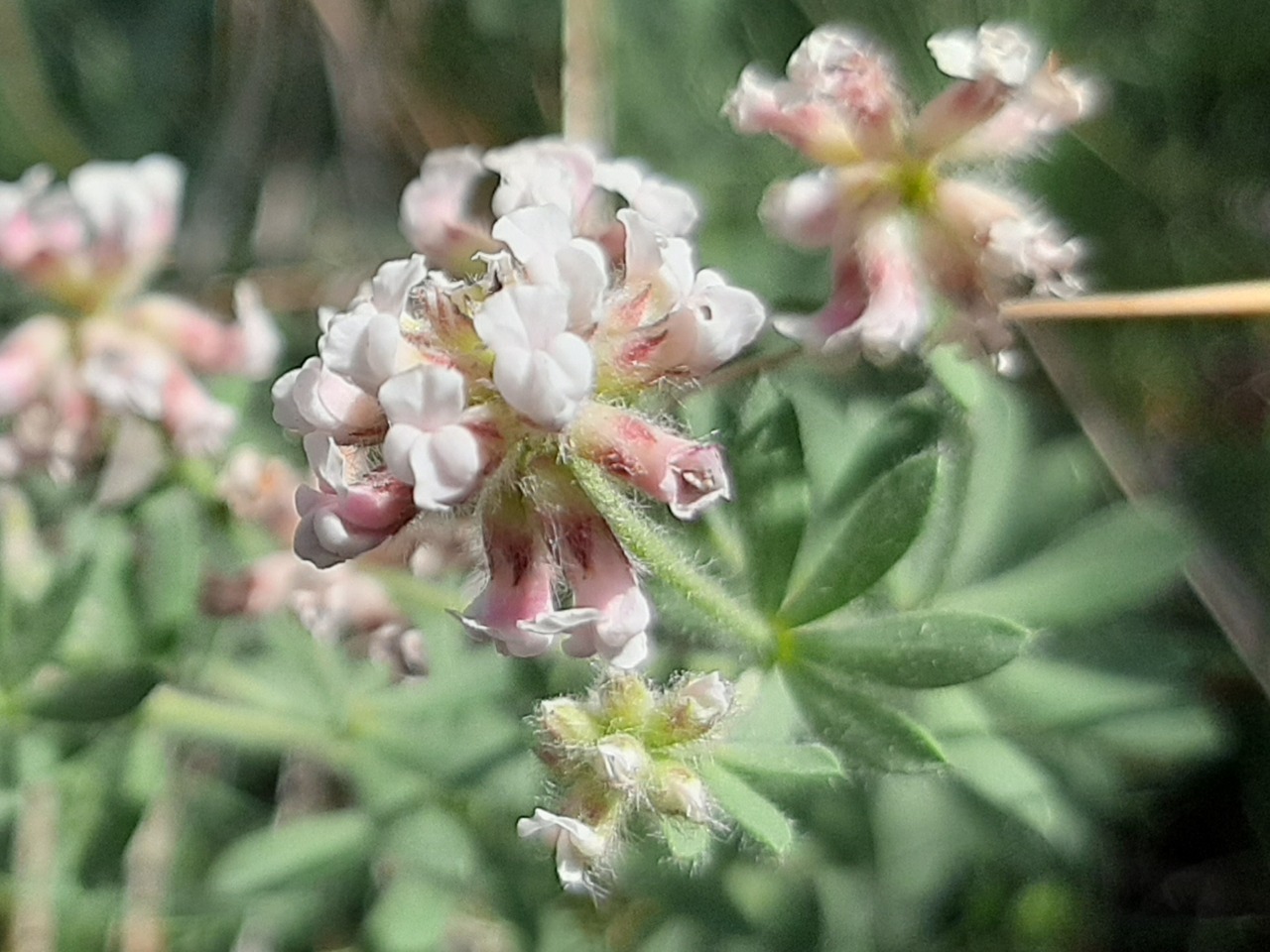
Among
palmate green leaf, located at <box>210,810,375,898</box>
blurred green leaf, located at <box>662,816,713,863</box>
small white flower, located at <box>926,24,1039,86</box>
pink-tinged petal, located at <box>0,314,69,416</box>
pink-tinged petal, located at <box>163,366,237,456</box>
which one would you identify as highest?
small white flower, located at <box>926,24,1039,86</box>

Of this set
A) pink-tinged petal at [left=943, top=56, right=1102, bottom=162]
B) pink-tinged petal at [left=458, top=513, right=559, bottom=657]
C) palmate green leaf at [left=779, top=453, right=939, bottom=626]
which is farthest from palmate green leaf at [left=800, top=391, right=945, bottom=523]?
pink-tinged petal at [left=458, top=513, right=559, bottom=657]

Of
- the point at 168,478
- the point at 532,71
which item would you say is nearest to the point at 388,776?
the point at 168,478

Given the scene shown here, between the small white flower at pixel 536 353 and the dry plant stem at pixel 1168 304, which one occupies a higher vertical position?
the small white flower at pixel 536 353

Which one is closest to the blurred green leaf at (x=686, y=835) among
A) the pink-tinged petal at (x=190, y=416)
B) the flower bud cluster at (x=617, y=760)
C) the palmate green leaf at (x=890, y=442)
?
the flower bud cluster at (x=617, y=760)

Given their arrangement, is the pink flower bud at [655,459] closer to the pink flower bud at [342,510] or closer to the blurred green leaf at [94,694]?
the pink flower bud at [342,510]

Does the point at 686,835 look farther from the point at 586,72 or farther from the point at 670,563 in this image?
the point at 586,72

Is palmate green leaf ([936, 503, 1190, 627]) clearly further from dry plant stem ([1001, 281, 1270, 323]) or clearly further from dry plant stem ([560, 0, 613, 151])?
dry plant stem ([560, 0, 613, 151])

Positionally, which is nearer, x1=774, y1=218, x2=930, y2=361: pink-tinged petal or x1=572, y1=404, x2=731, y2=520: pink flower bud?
x1=572, y1=404, x2=731, y2=520: pink flower bud
